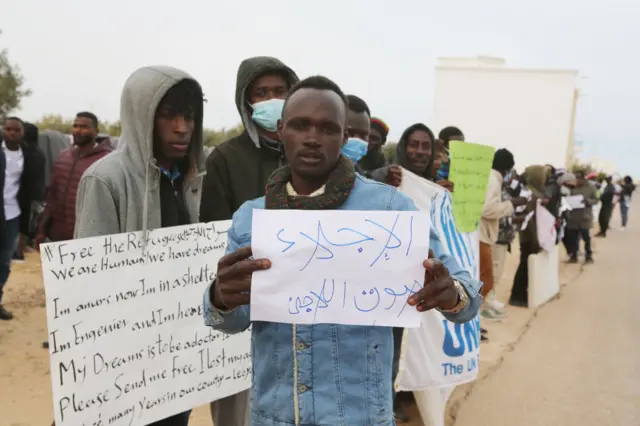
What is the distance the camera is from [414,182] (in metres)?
3.53

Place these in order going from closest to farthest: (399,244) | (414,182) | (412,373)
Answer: (399,244) → (412,373) → (414,182)

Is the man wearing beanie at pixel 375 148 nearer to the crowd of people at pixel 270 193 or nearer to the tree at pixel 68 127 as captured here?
the crowd of people at pixel 270 193

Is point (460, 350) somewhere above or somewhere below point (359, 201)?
below

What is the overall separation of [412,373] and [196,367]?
141cm

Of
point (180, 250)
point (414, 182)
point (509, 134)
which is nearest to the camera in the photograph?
point (180, 250)

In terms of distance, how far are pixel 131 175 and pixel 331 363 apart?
1137mm

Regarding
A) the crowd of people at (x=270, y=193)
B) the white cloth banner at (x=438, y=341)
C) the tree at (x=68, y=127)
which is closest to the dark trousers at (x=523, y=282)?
the crowd of people at (x=270, y=193)

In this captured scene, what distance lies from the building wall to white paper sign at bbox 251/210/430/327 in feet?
140

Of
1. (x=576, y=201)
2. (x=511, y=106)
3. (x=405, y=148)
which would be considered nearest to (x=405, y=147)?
(x=405, y=148)

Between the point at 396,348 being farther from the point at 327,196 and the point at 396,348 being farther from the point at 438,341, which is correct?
the point at 327,196

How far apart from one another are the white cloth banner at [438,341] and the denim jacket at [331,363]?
1.62 metres

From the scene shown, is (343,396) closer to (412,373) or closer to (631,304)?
(412,373)

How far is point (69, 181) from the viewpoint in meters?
4.98

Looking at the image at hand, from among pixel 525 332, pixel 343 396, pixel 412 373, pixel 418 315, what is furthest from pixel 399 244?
pixel 525 332
